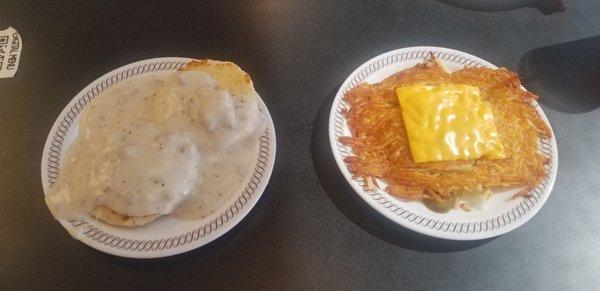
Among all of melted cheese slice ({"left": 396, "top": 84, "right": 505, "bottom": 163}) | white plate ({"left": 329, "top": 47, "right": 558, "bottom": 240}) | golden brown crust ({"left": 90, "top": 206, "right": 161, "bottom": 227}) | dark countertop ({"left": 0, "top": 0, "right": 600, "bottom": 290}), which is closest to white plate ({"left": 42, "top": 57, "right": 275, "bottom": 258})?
golden brown crust ({"left": 90, "top": 206, "right": 161, "bottom": 227})

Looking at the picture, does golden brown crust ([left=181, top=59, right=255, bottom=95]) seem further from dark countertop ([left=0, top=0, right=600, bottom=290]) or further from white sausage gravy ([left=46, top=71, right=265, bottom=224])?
dark countertop ([left=0, top=0, right=600, bottom=290])

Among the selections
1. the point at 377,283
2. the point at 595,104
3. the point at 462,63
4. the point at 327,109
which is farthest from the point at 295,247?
the point at 595,104

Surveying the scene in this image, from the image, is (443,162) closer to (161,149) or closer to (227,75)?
(227,75)

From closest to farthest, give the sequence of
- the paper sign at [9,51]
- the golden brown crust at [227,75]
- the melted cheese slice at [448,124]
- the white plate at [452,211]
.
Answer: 1. the white plate at [452,211]
2. the melted cheese slice at [448,124]
3. the golden brown crust at [227,75]
4. the paper sign at [9,51]

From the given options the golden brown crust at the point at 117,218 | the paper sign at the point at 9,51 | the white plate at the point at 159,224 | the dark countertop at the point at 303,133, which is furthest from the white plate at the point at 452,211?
the paper sign at the point at 9,51

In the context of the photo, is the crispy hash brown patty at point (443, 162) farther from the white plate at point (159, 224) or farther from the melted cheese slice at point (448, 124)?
the white plate at point (159, 224)

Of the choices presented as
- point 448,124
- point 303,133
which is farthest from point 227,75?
point 448,124
